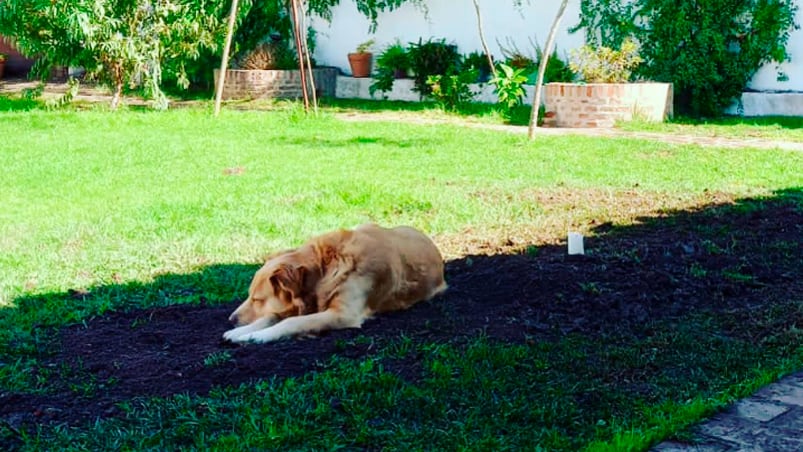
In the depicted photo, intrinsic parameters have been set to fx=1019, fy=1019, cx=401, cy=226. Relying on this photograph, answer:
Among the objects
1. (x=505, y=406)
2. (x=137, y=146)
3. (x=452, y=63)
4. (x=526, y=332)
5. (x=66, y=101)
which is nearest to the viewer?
(x=505, y=406)

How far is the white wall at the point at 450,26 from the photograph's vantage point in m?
18.3

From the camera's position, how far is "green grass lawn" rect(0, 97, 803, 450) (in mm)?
3693

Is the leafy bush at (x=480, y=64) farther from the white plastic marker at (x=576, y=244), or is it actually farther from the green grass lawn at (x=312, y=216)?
the white plastic marker at (x=576, y=244)

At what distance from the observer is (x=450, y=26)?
1995cm

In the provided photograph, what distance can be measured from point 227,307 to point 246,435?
196 cm

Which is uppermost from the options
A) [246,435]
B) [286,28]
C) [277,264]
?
[286,28]

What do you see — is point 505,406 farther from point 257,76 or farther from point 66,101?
point 257,76

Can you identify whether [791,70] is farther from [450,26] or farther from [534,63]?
[450,26]

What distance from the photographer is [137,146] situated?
476 inches

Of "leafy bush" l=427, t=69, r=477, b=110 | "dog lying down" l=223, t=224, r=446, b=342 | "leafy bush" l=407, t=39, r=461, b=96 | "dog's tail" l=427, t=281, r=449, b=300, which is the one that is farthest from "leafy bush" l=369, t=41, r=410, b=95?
"dog lying down" l=223, t=224, r=446, b=342

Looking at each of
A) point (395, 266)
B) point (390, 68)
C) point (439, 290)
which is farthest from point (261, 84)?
point (395, 266)

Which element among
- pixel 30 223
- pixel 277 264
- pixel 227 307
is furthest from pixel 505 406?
pixel 30 223

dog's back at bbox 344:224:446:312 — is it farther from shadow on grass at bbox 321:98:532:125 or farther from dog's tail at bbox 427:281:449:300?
shadow on grass at bbox 321:98:532:125

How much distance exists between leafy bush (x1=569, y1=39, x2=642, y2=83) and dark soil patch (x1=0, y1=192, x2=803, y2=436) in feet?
26.5
